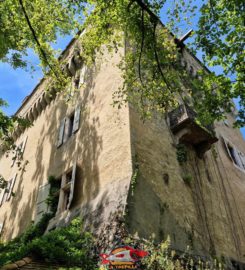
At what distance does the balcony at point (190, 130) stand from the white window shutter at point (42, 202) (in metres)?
4.87

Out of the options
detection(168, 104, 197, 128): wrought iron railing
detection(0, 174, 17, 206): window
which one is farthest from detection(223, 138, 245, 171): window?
detection(0, 174, 17, 206): window

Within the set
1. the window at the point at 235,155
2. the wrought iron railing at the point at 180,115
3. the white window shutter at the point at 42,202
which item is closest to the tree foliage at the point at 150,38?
the wrought iron railing at the point at 180,115

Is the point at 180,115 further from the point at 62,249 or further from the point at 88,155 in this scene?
the point at 62,249

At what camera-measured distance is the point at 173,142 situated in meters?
8.97

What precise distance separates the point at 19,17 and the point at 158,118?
5.77 metres

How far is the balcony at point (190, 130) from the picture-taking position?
351 inches

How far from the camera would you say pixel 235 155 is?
12.8m

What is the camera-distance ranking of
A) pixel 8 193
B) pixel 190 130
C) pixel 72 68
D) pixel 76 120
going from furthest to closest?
1. pixel 72 68
2. pixel 8 193
3. pixel 76 120
4. pixel 190 130

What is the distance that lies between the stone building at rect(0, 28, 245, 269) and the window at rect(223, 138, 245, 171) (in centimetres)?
6

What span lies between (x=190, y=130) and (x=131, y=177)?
10.9 ft

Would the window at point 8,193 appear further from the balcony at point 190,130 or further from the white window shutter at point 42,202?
the balcony at point 190,130

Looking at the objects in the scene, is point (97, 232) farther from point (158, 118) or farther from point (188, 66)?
point (188, 66)

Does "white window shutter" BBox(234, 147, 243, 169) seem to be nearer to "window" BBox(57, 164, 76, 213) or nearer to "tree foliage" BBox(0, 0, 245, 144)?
"tree foliage" BBox(0, 0, 245, 144)

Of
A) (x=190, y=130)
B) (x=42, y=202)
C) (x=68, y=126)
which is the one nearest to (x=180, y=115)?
(x=190, y=130)
